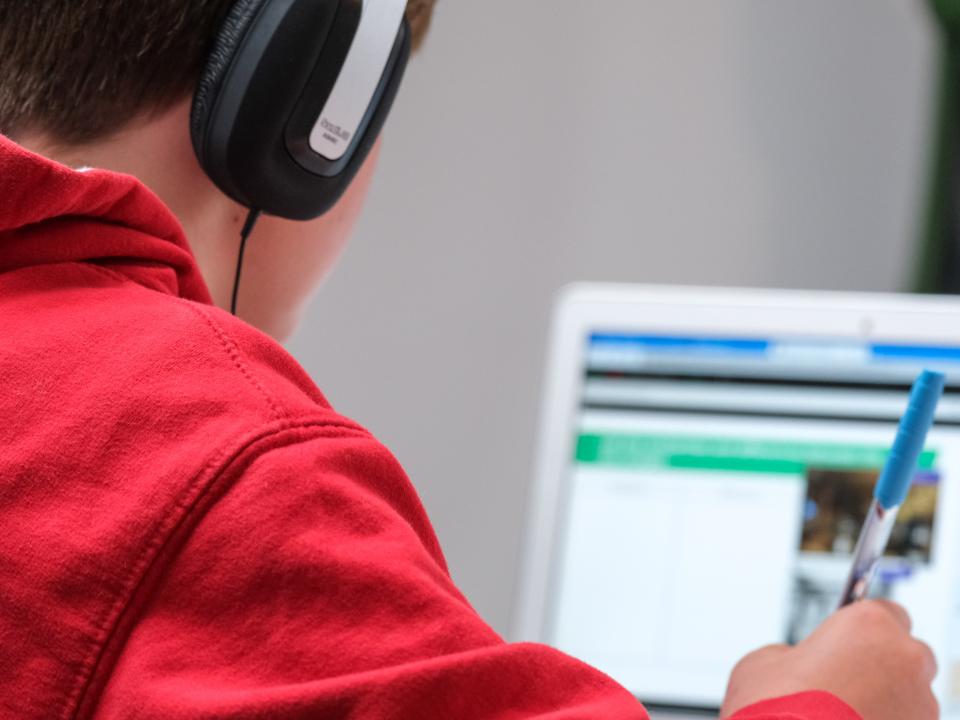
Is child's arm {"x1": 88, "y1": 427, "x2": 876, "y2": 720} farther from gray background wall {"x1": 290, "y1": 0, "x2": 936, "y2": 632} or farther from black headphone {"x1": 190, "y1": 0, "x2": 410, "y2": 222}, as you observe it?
gray background wall {"x1": 290, "y1": 0, "x2": 936, "y2": 632}

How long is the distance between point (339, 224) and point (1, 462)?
0.33 metres

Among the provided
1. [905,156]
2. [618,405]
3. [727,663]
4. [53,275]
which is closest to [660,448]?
[618,405]

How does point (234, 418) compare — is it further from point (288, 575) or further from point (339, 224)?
point (339, 224)

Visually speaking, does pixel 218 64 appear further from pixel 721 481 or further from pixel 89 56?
pixel 721 481

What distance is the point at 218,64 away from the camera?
1.89 ft

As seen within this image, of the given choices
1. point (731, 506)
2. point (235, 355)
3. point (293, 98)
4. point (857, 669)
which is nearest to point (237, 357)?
point (235, 355)

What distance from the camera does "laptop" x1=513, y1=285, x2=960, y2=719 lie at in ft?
2.75

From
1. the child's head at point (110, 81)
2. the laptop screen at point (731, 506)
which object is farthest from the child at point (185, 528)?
the laptop screen at point (731, 506)

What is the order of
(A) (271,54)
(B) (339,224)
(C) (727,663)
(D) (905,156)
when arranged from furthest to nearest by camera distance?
(D) (905,156) → (C) (727,663) → (B) (339,224) → (A) (271,54)

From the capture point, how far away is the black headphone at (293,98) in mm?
569

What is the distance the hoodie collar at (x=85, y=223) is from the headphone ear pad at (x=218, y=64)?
84 mm

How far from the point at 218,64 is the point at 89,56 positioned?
0.06 m

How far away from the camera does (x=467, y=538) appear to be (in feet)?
4.51

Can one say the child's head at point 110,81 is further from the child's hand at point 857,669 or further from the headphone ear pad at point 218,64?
the child's hand at point 857,669
